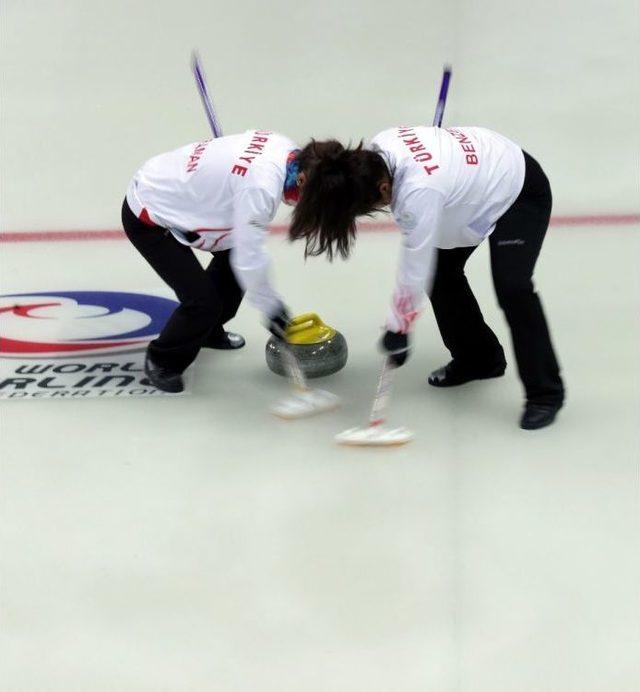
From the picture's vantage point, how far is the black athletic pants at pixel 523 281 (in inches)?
104


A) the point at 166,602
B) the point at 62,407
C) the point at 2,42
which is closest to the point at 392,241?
the point at 62,407

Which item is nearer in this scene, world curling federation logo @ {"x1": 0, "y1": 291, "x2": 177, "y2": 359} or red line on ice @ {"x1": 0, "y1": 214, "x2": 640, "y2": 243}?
world curling federation logo @ {"x1": 0, "y1": 291, "x2": 177, "y2": 359}

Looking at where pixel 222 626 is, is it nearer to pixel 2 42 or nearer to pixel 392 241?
pixel 392 241

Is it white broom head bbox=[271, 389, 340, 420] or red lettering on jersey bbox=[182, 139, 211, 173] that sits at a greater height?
red lettering on jersey bbox=[182, 139, 211, 173]

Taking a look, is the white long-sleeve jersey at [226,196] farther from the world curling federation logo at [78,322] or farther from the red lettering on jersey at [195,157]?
the world curling federation logo at [78,322]

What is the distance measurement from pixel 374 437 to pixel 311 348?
403 mm

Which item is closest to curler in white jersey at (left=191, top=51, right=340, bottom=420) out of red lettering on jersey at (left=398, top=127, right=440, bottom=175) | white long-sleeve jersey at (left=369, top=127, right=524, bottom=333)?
white long-sleeve jersey at (left=369, top=127, right=524, bottom=333)

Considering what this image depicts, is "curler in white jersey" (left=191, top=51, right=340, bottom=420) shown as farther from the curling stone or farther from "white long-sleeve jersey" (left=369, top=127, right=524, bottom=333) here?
"white long-sleeve jersey" (left=369, top=127, right=524, bottom=333)

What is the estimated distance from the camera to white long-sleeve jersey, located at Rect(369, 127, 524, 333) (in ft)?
7.93

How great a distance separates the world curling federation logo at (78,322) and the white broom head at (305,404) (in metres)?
0.61

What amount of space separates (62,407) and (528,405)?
132 centimetres

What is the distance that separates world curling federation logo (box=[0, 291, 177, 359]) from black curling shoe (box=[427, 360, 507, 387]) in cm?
94

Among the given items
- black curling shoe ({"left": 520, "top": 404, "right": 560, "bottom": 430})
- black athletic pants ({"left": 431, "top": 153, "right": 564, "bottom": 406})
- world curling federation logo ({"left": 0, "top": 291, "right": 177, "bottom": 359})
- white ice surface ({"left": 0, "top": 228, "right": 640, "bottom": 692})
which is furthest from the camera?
world curling federation logo ({"left": 0, "top": 291, "right": 177, "bottom": 359})

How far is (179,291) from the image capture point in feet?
9.27
